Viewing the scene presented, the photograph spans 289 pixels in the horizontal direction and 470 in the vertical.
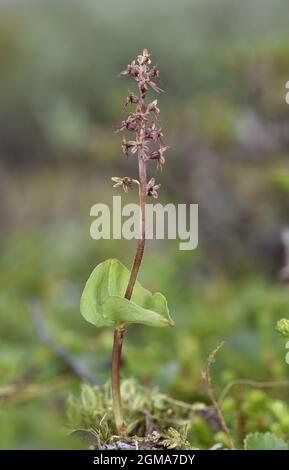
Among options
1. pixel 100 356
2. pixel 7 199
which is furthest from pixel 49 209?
pixel 100 356

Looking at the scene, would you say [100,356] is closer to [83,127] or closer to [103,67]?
[83,127]

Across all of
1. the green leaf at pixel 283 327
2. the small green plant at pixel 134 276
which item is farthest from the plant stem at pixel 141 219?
the green leaf at pixel 283 327

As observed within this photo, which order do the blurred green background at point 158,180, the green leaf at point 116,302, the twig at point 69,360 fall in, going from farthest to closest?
the blurred green background at point 158,180 → the twig at point 69,360 → the green leaf at point 116,302

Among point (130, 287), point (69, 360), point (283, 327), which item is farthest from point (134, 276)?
point (69, 360)

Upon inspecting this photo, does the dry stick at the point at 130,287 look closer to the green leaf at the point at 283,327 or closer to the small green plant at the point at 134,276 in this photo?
the small green plant at the point at 134,276

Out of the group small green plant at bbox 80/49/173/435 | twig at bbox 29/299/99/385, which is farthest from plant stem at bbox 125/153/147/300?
twig at bbox 29/299/99/385

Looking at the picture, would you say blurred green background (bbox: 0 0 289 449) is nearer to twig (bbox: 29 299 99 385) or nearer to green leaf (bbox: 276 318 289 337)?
twig (bbox: 29 299 99 385)

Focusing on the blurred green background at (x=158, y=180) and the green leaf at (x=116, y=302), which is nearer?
the green leaf at (x=116, y=302)
